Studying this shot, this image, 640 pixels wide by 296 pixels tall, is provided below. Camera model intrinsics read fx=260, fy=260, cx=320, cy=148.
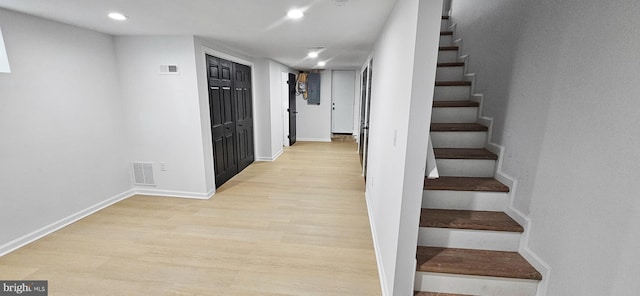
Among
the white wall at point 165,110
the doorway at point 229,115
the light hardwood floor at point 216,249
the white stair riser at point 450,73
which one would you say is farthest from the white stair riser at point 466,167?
the doorway at point 229,115

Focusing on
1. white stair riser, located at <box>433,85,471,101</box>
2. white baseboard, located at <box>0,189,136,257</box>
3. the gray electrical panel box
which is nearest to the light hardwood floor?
white baseboard, located at <box>0,189,136,257</box>

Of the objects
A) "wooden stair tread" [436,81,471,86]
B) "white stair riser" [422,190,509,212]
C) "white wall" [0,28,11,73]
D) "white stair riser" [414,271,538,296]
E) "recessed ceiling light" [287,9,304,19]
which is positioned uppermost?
"recessed ceiling light" [287,9,304,19]

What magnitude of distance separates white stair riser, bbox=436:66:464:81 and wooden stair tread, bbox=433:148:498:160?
99cm

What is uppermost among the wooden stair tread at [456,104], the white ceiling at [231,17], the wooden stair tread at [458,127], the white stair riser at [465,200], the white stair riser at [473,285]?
the white ceiling at [231,17]

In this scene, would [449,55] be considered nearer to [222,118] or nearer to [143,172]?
[222,118]

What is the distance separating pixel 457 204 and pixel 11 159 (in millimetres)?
3817

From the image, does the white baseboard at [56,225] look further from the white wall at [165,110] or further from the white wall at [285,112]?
the white wall at [285,112]

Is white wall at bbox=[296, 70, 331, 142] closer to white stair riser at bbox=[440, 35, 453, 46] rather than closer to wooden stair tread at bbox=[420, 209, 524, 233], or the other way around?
white stair riser at bbox=[440, 35, 453, 46]

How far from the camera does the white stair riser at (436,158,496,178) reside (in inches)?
83.7

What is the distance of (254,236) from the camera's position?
2.61 m

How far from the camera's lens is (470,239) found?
179 centimetres

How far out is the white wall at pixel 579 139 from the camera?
1.10m

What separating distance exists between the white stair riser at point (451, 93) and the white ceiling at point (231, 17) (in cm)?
90

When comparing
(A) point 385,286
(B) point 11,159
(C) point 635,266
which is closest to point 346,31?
(A) point 385,286
